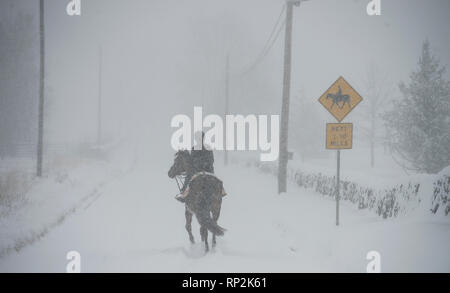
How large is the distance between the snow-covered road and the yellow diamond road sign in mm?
3023

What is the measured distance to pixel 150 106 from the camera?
85062 mm

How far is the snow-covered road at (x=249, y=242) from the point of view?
5.20 meters

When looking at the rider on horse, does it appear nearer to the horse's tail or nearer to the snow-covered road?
the horse's tail

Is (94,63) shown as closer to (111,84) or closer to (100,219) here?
(111,84)

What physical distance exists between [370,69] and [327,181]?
82.3 ft

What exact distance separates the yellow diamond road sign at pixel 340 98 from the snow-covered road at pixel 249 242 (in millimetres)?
3023

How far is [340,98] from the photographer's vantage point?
24.1ft

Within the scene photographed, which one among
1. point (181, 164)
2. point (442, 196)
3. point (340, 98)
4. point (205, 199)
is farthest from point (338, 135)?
point (181, 164)

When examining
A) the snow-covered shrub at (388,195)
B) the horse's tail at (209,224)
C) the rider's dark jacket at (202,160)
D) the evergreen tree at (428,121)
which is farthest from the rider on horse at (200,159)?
the evergreen tree at (428,121)

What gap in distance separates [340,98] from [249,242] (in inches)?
175

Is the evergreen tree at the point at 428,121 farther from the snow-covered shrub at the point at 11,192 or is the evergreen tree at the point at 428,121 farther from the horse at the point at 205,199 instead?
the snow-covered shrub at the point at 11,192

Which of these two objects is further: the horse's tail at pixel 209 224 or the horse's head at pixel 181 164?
the horse's head at pixel 181 164

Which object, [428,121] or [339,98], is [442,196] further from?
[428,121]

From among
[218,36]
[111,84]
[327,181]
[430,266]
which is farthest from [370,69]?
[111,84]
